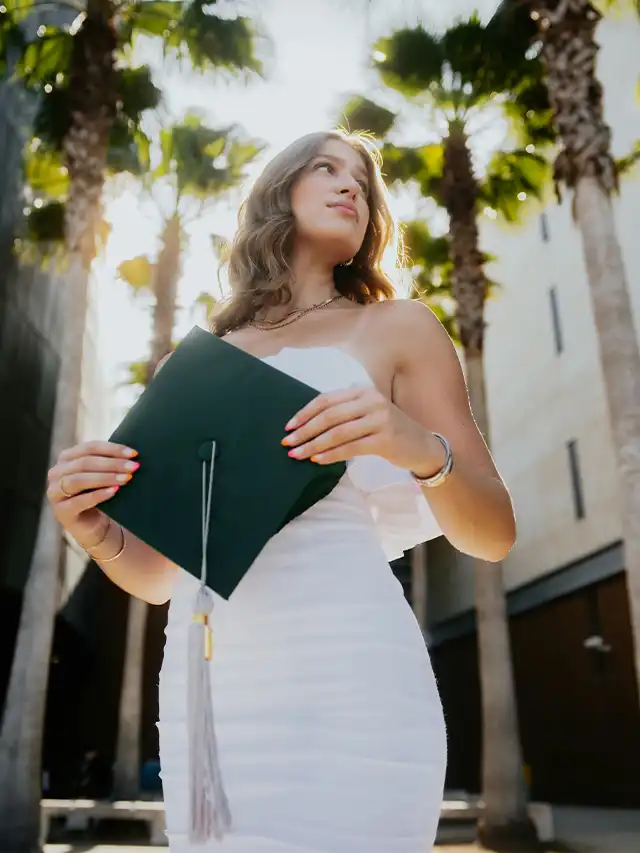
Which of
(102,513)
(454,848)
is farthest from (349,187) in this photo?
(454,848)

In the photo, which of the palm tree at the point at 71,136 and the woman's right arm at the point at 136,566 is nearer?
the woman's right arm at the point at 136,566

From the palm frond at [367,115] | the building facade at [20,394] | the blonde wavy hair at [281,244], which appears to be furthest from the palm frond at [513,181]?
the blonde wavy hair at [281,244]

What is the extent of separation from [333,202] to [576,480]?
1650 cm

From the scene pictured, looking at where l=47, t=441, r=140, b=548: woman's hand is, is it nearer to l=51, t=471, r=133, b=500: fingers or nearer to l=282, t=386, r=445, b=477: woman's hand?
l=51, t=471, r=133, b=500: fingers

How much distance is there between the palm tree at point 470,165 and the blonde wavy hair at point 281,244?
27.6 feet

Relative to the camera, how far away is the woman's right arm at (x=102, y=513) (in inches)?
49.4

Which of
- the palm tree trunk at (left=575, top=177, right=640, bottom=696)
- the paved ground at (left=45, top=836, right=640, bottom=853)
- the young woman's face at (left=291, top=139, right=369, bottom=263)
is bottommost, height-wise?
the paved ground at (left=45, top=836, right=640, bottom=853)

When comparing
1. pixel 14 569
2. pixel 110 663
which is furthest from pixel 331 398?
pixel 110 663

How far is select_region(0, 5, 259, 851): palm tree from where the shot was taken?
27.9ft

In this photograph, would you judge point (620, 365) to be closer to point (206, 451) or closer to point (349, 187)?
point (349, 187)

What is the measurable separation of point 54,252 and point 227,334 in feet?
38.1

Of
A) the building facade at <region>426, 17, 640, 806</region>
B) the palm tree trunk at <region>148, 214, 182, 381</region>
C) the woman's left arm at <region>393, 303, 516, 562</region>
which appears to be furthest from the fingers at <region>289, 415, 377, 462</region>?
the palm tree trunk at <region>148, 214, 182, 381</region>

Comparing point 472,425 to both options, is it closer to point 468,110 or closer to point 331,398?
point 331,398

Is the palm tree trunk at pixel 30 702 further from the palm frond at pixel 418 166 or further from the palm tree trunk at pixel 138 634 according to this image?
the palm frond at pixel 418 166
